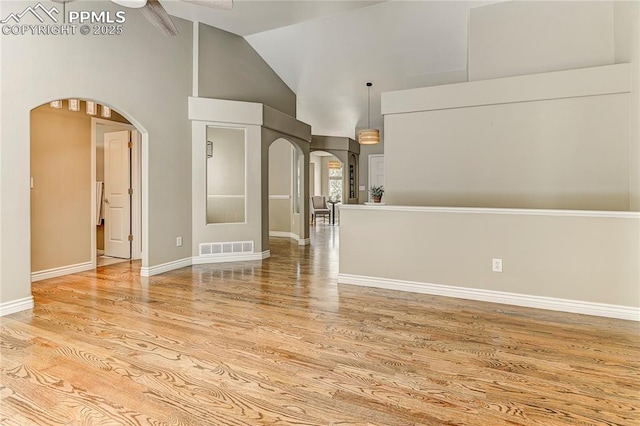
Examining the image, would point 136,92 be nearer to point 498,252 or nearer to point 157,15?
point 157,15

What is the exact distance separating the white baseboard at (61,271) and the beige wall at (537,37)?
18.7 ft

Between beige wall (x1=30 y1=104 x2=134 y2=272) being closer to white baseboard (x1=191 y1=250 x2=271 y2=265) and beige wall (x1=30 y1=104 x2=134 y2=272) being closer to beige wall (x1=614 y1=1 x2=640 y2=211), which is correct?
white baseboard (x1=191 y1=250 x2=271 y2=265)

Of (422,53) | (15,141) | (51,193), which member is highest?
(422,53)

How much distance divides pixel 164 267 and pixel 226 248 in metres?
1.02

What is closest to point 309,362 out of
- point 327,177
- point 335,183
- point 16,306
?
point 16,306

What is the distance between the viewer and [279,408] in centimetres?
184

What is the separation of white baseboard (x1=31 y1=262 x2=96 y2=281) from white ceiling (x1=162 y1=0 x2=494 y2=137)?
366cm

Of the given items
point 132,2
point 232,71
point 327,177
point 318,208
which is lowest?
point 318,208

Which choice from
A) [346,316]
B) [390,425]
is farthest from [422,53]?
[390,425]

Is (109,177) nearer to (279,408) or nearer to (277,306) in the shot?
(277,306)

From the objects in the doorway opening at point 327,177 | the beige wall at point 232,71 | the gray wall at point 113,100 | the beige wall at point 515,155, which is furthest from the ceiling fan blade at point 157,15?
the doorway opening at point 327,177

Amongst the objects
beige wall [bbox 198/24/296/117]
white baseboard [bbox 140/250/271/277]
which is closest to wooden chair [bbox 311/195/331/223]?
beige wall [bbox 198/24/296/117]

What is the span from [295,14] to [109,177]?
390 cm

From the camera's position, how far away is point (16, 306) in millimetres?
3293
